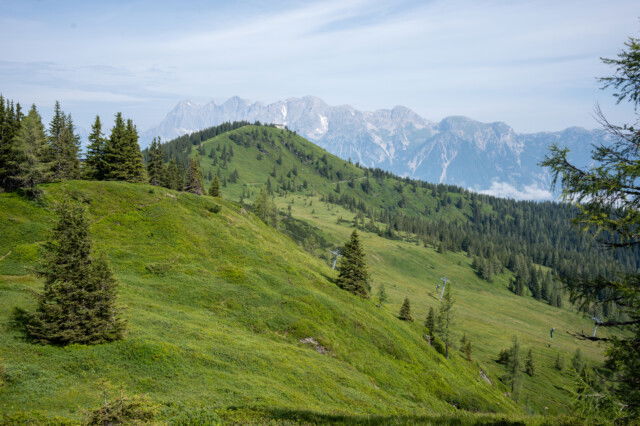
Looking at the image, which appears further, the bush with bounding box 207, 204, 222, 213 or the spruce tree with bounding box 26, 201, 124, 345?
the bush with bounding box 207, 204, 222, 213

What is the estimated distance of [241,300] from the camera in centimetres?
5100

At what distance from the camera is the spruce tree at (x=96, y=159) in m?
79.7

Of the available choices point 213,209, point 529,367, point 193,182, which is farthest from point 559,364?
point 193,182

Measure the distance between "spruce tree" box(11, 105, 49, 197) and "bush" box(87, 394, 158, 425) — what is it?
2253 inches

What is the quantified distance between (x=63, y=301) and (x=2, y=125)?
178 feet

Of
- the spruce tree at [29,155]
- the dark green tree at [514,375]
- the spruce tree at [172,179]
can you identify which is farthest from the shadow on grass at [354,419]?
the spruce tree at [172,179]

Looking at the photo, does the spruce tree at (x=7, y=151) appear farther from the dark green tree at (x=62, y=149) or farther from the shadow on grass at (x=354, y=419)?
the shadow on grass at (x=354, y=419)

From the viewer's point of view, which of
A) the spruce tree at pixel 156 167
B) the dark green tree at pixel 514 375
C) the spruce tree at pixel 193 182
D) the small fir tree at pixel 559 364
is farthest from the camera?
the small fir tree at pixel 559 364

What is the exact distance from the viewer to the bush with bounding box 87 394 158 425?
1467cm

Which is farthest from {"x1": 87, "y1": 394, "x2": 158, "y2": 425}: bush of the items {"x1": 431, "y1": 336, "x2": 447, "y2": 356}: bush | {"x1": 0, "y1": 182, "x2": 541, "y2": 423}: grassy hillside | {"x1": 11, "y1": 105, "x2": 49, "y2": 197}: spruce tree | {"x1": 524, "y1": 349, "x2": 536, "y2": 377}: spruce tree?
{"x1": 524, "y1": 349, "x2": 536, "y2": 377}: spruce tree

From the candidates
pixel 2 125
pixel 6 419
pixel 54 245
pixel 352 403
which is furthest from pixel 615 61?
pixel 2 125

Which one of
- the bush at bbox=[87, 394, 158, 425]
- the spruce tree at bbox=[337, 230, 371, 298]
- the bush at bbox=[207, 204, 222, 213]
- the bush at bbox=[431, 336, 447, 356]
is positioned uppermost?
the bush at bbox=[207, 204, 222, 213]

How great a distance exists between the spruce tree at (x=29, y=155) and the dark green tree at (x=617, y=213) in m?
69.6

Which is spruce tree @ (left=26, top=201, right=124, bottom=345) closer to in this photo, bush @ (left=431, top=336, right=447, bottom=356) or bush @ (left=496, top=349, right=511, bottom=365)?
bush @ (left=431, top=336, right=447, bottom=356)
